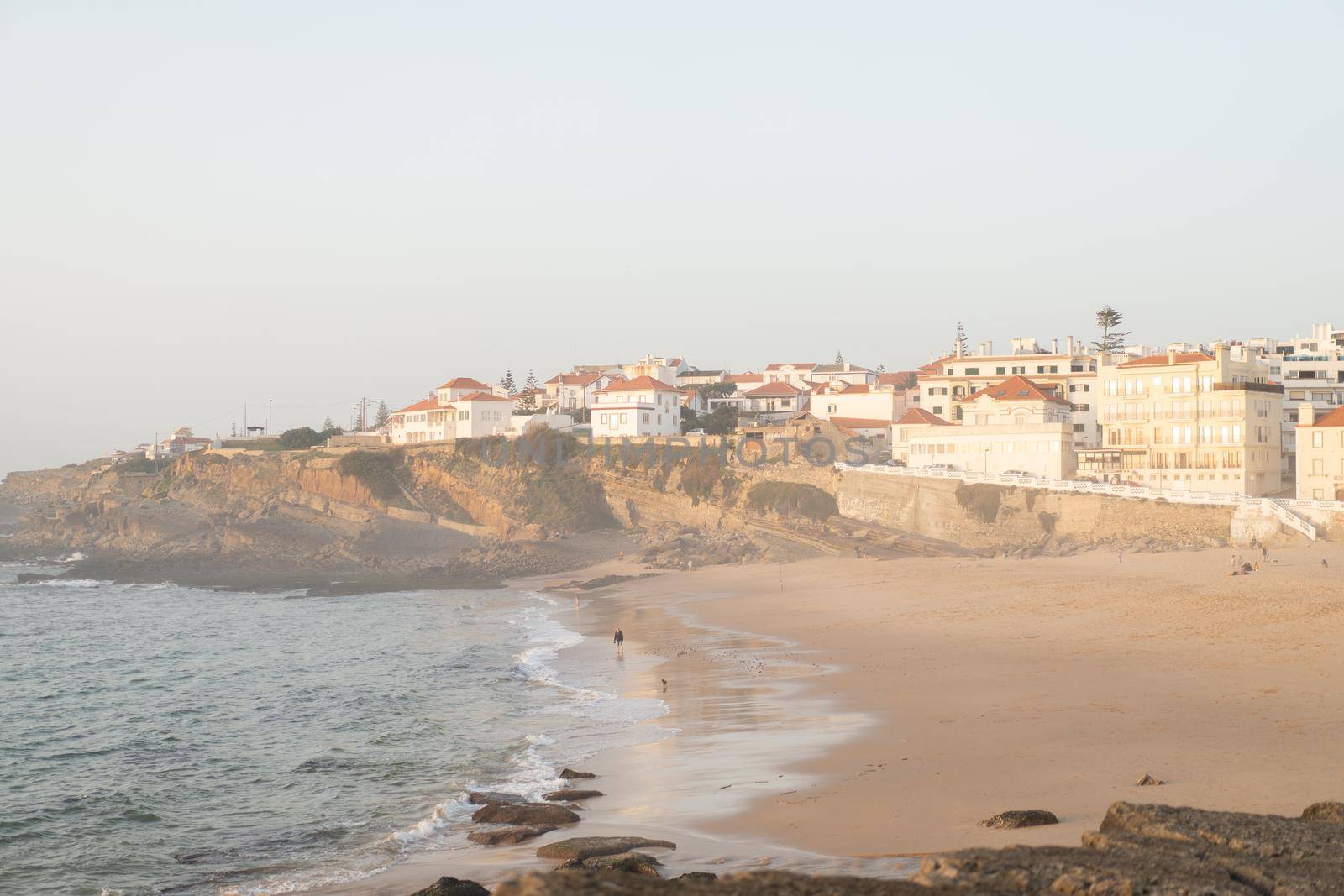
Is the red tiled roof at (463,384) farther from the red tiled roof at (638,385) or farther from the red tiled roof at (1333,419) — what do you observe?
the red tiled roof at (1333,419)

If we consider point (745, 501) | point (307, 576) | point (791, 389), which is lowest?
point (307, 576)

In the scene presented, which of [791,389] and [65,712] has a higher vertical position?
[791,389]

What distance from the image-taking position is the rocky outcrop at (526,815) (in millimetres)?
13875

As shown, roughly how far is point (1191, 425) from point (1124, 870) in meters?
53.4

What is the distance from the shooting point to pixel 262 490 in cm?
7625

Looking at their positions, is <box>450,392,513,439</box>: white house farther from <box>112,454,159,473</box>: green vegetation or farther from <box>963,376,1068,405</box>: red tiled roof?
<box>963,376,1068,405</box>: red tiled roof

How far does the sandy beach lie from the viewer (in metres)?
12.1

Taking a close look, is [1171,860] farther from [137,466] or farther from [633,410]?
[137,466]

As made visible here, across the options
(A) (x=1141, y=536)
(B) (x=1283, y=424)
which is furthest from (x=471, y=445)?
(B) (x=1283, y=424)

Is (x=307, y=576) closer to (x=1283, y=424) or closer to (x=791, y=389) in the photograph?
(x=791, y=389)

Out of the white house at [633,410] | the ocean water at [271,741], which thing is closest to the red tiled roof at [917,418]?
the white house at [633,410]

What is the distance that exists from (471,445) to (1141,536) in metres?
45.2

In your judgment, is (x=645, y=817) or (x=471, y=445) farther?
(x=471, y=445)

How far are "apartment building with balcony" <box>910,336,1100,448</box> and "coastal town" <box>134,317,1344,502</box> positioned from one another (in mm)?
112
